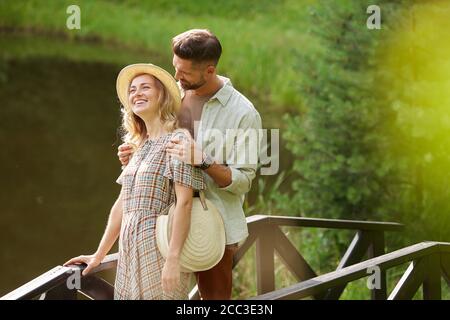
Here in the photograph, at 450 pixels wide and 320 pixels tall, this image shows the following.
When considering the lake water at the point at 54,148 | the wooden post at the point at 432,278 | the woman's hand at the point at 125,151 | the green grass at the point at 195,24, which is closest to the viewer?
the woman's hand at the point at 125,151

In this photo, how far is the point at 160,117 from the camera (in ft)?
7.55

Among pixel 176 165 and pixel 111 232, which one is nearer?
pixel 176 165

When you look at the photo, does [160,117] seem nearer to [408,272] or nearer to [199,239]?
[199,239]

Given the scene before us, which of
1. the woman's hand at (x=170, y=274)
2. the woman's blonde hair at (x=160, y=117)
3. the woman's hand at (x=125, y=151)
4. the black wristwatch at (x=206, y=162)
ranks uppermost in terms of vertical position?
the woman's blonde hair at (x=160, y=117)

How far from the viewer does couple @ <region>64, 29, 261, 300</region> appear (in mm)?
2211

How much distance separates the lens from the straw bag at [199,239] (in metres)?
2.21

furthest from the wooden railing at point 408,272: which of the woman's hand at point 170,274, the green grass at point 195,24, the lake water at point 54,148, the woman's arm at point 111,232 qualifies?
the green grass at point 195,24

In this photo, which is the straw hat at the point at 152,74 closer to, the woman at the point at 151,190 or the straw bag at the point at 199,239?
the woman at the point at 151,190

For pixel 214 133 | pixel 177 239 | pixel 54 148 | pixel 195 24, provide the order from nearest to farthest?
1. pixel 177 239
2. pixel 214 133
3. pixel 54 148
4. pixel 195 24

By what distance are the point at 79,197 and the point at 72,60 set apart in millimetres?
4125

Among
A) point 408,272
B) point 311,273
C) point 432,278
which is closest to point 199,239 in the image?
point 408,272

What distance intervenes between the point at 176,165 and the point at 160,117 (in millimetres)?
153

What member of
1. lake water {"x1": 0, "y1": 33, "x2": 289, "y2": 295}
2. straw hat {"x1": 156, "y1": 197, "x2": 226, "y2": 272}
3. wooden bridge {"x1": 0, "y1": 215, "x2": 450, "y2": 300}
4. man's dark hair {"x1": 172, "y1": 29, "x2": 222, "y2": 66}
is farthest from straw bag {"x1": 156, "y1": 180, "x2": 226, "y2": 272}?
lake water {"x1": 0, "y1": 33, "x2": 289, "y2": 295}

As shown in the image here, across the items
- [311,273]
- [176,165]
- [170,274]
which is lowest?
[311,273]
